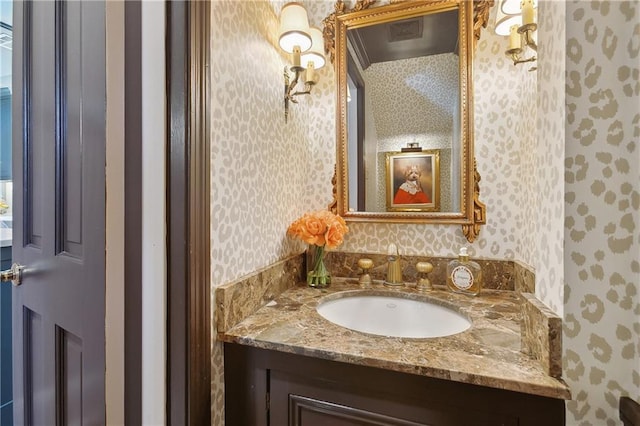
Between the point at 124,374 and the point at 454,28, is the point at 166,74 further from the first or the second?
the point at 454,28

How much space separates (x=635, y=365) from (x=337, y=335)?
21.3 inches

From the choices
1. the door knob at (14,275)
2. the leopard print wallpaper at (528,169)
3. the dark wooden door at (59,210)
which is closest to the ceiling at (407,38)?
the leopard print wallpaper at (528,169)

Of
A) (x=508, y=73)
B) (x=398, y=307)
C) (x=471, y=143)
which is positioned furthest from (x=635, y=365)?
(x=508, y=73)

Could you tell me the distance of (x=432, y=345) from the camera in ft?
2.14

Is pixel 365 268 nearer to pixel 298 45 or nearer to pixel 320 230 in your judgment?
pixel 320 230

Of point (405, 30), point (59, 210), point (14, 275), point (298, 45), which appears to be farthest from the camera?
point (405, 30)

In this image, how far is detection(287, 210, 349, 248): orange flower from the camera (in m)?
1.05

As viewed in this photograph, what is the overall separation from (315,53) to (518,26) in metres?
0.69

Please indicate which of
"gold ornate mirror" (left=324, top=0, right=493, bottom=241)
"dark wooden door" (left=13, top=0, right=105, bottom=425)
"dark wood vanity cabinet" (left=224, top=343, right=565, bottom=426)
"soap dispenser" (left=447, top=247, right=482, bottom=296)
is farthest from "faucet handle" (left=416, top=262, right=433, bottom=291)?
"dark wooden door" (left=13, top=0, right=105, bottom=425)

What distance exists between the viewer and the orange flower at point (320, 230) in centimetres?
105

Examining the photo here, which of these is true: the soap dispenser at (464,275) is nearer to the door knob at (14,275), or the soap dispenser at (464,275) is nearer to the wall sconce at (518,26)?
the wall sconce at (518,26)

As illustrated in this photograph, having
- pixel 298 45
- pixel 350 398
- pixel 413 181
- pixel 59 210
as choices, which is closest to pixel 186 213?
pixel 59 210

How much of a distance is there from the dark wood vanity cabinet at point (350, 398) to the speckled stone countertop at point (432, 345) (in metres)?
0.03

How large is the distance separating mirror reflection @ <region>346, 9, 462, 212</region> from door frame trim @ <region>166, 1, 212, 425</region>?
2.25 feet
